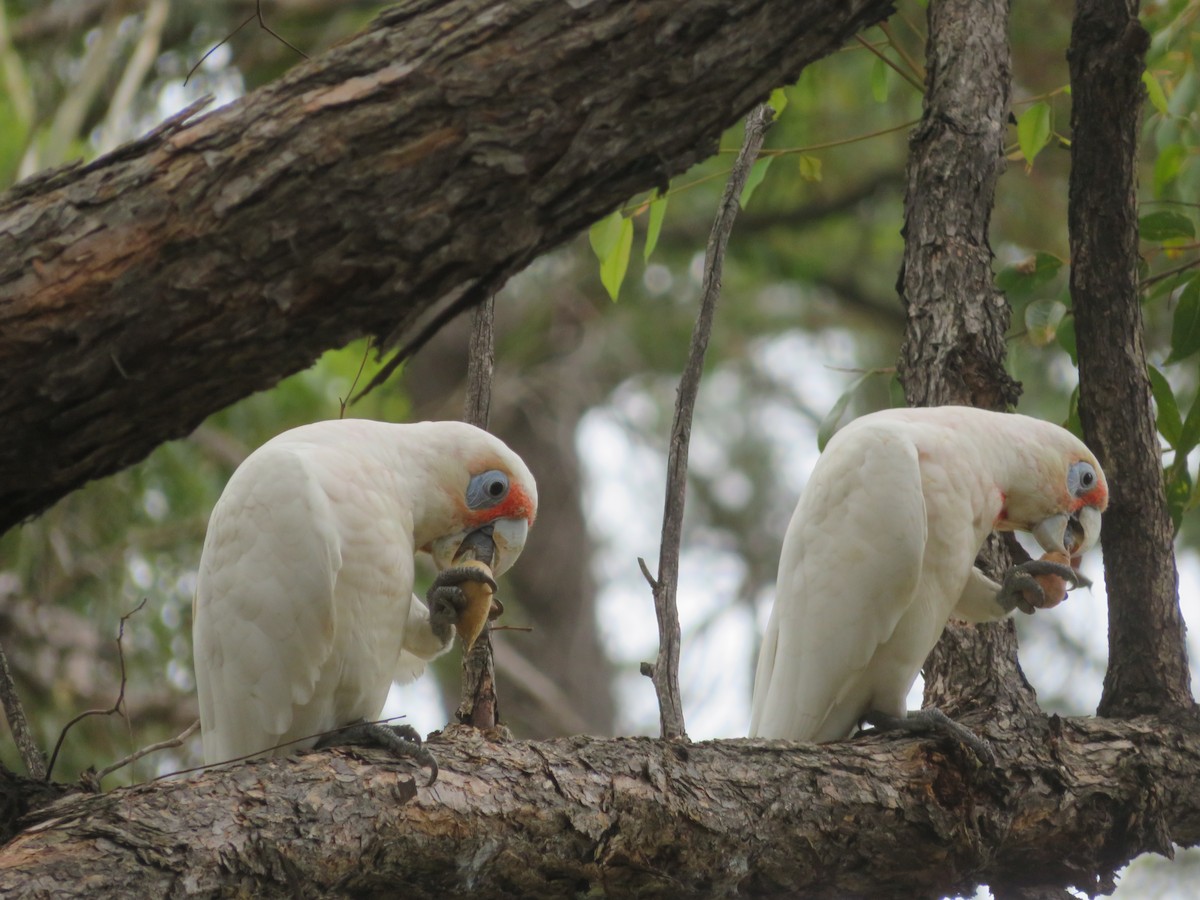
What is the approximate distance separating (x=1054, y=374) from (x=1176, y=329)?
4087mm

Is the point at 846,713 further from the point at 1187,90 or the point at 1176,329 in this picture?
the point at 1187,90

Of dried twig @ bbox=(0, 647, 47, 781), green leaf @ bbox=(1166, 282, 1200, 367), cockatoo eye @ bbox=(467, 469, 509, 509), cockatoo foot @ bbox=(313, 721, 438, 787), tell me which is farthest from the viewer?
green leaf @ bbox=(1166, 282, 1200, 367)

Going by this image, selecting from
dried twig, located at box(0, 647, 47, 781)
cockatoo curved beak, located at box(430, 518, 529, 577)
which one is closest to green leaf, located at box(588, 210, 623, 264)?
cockatoo curved beak, located at box(430, 518, 529, 577)

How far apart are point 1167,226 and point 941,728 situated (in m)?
1.43

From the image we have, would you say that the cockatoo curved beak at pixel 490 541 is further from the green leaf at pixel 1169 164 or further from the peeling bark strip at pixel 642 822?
the green leaf at pixel 1169 164

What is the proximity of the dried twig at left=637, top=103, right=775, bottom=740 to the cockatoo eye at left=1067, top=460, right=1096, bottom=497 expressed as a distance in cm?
96

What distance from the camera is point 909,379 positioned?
10.7 feet

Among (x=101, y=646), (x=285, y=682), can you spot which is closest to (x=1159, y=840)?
(x=285, y=682)

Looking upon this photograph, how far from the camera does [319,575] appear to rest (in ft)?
7.76

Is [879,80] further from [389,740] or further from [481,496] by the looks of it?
[389,740]

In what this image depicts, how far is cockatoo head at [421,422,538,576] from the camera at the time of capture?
8.99 feet

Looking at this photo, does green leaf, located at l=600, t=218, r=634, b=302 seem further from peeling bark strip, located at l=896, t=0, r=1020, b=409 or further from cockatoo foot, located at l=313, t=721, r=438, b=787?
cockatoo foot, located at l=313, t=721, r=438, b=787

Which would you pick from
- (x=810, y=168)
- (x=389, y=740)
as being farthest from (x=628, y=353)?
(x=389, y=740)

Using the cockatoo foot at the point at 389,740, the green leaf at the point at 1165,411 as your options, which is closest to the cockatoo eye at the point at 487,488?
the cockatoo foot at the point at 389,740
